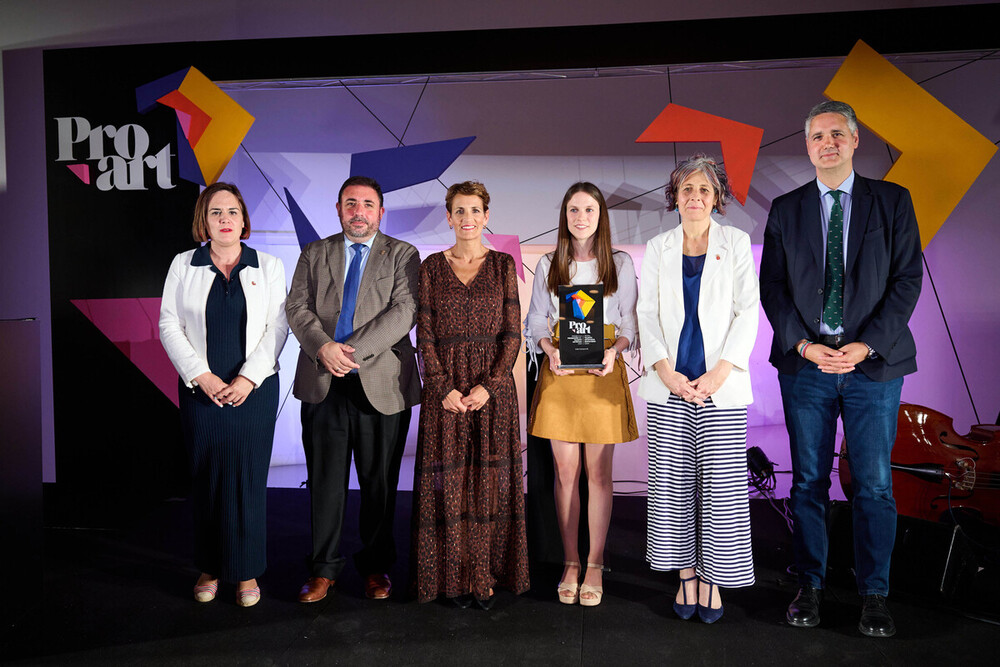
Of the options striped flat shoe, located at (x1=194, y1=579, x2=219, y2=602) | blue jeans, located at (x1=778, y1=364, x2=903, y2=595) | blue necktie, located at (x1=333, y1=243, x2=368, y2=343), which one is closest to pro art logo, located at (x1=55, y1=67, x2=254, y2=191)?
blue necktie, located at (x1=333, y1=243, x2=368, y2=343)

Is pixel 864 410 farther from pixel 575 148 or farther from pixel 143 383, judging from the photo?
pixel 143 383

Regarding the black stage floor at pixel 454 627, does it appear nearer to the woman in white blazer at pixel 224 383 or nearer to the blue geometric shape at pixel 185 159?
the woman in white blazer at pixel 224 383

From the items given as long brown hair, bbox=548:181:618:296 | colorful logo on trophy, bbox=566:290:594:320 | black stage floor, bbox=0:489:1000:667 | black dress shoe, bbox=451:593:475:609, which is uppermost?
long brown hair, bbox=548:181:618:296

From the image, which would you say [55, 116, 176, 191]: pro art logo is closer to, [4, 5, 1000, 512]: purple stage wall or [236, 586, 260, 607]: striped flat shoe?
[4, 5, 1000, 512]: purple stage wall

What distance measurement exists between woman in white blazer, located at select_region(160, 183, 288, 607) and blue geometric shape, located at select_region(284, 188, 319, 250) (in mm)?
1596

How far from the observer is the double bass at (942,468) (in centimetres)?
301

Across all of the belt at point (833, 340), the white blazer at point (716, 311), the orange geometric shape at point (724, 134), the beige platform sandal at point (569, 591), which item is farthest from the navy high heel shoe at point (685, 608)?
the orange geometric shape at point (724, 134)

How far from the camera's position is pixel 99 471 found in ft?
14.8

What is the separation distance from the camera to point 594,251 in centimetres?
296

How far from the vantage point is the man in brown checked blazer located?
3.00 metres

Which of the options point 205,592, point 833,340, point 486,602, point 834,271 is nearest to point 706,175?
point 834,271

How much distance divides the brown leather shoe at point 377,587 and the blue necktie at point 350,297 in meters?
1.10

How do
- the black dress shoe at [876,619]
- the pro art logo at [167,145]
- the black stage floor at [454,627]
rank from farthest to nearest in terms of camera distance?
the pro art logo at [167,145] < the black dress shoe at [876,619] < the black stage floor at [454,627]

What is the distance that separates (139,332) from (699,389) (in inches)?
146
